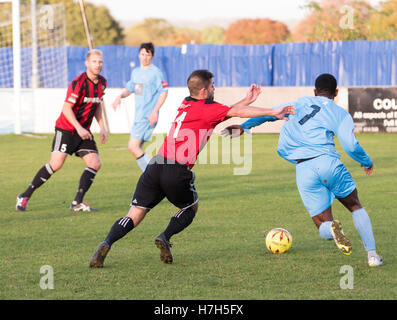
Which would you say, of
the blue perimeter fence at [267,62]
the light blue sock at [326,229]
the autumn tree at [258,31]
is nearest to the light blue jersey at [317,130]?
the light blue sock at [326,229]

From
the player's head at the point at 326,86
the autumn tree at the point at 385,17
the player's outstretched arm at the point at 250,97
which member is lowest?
the player's outstretched arm at the point at 250,97

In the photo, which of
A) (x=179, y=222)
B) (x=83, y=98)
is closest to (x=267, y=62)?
(x=83, y=98)

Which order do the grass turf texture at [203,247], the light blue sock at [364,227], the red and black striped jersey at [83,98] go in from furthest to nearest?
the red and black striped jersey at [83,98]
the light blue sock at [364,227]
the grass turf texture at [203,247]

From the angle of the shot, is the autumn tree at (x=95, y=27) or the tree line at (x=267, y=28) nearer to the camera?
the tree line at (x=267, y=28)

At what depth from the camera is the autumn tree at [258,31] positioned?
338ft

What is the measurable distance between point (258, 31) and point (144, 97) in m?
94.3

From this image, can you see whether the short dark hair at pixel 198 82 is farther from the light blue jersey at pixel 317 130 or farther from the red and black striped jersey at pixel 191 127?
the light blue jersey at pixel 317 130

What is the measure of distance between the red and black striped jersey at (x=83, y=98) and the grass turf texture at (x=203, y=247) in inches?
46.5

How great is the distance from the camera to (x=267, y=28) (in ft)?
344

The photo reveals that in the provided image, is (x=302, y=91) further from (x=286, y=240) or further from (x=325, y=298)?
(x=325, y=298)

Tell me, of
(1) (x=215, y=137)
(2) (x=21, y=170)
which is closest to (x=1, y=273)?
(2) (x=21, y=170)

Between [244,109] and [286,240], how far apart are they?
1.55 metres

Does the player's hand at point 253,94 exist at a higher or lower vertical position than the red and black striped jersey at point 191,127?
higher

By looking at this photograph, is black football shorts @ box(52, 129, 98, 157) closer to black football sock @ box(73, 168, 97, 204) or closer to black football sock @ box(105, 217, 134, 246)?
black football sock @ box(73, 168, 97, 204)
